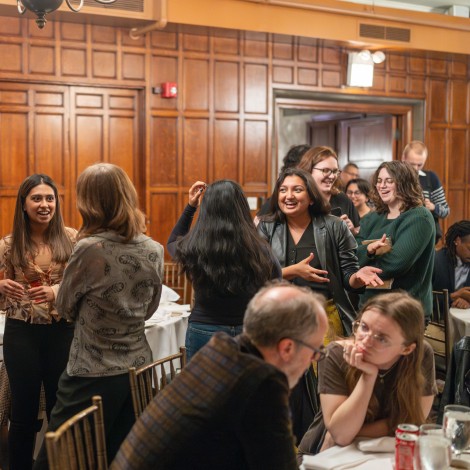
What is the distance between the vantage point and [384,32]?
7949 millimetres

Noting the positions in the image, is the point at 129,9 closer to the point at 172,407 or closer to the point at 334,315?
the point at 334,315

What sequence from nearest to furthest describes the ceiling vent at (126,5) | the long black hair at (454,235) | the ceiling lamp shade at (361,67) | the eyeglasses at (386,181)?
the eyeglasses at (386,181)
the long black hair at (454,235)
the ceiling vent at (126,5)
the ceiling lamp shade at (361,67)

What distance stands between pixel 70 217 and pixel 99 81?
4.50 feet

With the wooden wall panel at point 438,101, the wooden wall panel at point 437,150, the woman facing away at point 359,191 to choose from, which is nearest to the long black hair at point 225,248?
the woman facing away at point 359,191

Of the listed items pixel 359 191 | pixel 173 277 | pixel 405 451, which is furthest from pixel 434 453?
pixel 359 191

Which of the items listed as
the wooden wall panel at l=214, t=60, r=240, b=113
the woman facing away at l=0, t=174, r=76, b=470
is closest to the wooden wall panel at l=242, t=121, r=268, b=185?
the wooden wall panel at l=214, t=60, r=240, b=113

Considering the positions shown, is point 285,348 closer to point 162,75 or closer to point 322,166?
point 322,166

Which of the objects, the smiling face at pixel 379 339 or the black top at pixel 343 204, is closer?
the smiling face at pixel 379 339

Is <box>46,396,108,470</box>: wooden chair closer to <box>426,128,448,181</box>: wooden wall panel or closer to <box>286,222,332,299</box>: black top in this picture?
<box>286,222,332,299</box>: black top

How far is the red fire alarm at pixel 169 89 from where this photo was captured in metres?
7.34

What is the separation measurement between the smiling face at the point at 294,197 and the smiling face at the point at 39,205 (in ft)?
3.92

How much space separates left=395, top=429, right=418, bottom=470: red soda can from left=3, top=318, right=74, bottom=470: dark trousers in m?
1.89

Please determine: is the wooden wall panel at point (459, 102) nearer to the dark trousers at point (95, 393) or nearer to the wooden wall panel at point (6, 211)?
the wooden wall panel at point (6, 211)

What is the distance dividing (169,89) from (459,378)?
4.98 m
